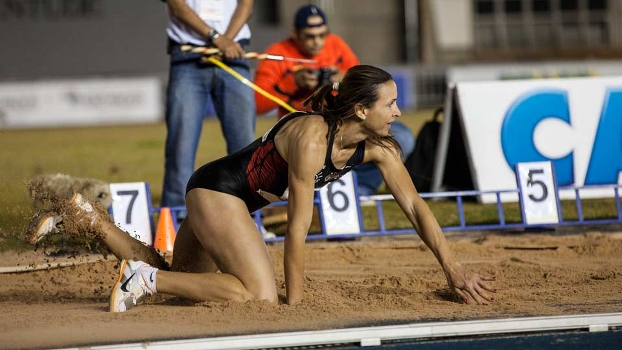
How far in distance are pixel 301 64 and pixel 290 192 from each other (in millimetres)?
4147

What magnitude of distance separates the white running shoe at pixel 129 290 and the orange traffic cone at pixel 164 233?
2173mm

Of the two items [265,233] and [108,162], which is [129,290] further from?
[108,162]

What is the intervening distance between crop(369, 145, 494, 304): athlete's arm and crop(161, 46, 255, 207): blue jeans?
2891 millimetres

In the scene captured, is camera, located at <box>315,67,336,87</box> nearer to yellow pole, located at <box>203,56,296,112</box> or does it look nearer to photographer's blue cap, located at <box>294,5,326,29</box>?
yellow pole, located at <box>203,56,296,112</box>

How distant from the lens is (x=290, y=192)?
534 cm

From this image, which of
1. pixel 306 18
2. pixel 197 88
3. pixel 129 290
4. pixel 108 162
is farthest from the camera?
pixel 108 162

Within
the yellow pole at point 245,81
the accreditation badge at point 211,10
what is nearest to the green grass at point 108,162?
the yellow pole at point 245,81

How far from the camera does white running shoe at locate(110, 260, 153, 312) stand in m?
5.57

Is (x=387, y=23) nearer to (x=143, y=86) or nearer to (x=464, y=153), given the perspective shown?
(x=143, y=86)

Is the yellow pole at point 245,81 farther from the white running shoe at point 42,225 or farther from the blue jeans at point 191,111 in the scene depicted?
the white running shoe at point 42,225

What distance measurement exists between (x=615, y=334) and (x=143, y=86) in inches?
861

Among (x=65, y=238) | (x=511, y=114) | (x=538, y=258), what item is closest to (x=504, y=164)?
(x=511, y=114)

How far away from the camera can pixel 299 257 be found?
5.30m

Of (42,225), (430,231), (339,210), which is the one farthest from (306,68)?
(430,231)
